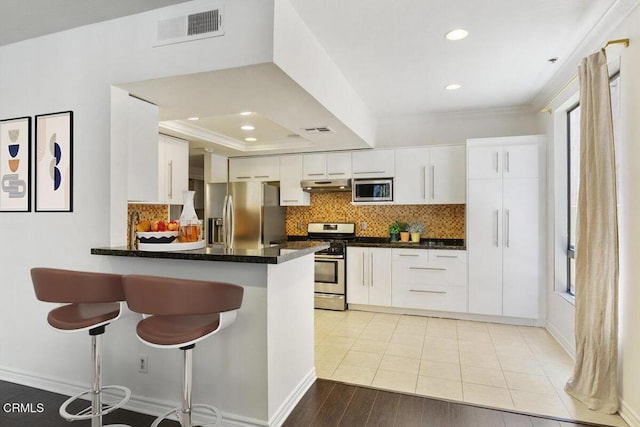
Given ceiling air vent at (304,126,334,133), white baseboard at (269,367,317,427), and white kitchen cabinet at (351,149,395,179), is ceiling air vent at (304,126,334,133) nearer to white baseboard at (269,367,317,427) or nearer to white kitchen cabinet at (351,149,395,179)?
white kitchen cabinet at (351,149,395,179)

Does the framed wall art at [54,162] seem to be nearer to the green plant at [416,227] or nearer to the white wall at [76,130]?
the white wall at [76,130]

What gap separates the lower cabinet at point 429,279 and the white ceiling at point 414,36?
1.94 metres

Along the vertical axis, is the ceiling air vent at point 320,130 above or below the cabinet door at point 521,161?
above

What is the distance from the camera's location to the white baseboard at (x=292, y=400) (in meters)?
2.19

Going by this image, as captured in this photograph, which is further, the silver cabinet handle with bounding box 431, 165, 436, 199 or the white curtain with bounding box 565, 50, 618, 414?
the silver cabinet handle with bounding box 431, 165, 436, 199

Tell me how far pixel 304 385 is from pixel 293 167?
10.9 feet

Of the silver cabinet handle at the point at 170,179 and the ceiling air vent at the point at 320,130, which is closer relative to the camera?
the ceiling air vent at the point at 320,130

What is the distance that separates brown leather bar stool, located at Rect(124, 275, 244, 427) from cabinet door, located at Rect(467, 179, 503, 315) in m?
3.32

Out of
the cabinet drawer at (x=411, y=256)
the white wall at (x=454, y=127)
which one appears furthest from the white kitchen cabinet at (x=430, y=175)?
the cabinet drawer at (x=411, y=256)

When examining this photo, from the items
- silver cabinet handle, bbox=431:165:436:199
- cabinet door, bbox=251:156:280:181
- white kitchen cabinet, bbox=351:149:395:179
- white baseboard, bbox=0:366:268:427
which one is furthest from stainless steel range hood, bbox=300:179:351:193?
white baseboard, bbox=0:366:268:427

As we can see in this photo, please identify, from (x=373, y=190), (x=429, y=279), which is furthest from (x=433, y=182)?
(x=429, y=279)

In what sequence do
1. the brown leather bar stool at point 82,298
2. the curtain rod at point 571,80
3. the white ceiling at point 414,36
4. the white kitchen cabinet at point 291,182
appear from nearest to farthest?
the brown leather bar stool at point 82,298, the curtain rod at point 571,80, the white ceiling at point 414,36, the white kitchen cabinet at point 291,182

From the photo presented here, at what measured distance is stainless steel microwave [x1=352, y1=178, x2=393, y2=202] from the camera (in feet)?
15.7

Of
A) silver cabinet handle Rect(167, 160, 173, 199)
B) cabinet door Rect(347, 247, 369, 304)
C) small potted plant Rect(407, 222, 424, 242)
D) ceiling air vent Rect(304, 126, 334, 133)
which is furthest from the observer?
small potted plant Rect(407, 222, 424, 242)
